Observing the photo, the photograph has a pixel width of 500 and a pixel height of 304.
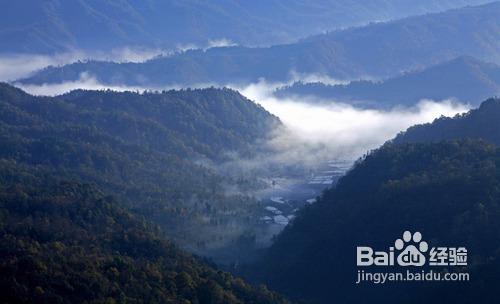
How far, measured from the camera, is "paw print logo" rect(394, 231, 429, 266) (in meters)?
70.2

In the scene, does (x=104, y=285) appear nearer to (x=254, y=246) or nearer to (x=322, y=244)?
(x=322, y=244)

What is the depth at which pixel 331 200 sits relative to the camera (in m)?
91.8

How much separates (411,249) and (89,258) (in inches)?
904

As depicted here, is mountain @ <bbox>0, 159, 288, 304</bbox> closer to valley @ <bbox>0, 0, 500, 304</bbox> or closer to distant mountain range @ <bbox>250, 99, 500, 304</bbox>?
valley @ <bbox>0, 0, 500, 304</bbox>

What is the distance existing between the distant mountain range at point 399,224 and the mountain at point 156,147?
13.6 meters

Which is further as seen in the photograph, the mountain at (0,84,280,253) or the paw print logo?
the mountain at (0,84,280,253)

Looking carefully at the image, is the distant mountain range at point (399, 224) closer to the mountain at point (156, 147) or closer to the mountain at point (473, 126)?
the mountain at point (473, 126)

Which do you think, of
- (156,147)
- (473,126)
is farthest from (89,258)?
(156,147)

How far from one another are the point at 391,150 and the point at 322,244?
1644 centimetres

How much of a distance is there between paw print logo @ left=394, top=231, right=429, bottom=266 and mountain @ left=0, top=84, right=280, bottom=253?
87.9ft

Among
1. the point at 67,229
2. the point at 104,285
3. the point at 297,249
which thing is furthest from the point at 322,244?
the point at 104,285

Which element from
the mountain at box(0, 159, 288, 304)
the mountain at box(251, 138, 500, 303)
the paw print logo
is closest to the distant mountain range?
the mountain at box(251, 138, 500, 303)

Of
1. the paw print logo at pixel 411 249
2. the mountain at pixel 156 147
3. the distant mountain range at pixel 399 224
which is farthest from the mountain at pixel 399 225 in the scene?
the mountain at pixel 156 147

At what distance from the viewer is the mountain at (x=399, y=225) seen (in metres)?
69.1
